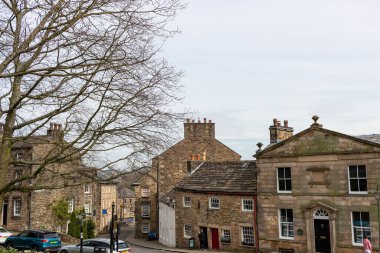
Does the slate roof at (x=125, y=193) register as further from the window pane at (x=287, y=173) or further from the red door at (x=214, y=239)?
the window pane at (x=287, y=173)

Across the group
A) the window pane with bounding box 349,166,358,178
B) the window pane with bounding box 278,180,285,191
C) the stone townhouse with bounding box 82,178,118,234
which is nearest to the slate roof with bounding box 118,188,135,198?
the stone townhouse with bounding box 82,178,118,234

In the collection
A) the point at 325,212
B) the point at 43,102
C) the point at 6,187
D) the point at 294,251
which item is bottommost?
the point at 294,251

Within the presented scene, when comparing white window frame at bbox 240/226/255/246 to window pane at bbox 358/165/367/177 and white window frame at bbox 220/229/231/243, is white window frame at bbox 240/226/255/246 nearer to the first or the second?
white window frame at bbox 220/229/231/243

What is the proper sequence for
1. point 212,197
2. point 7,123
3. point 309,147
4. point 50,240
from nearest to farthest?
point 7,123
point 50,240
point 309,147
point 212,197

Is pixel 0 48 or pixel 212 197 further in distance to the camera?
pixel 212 197

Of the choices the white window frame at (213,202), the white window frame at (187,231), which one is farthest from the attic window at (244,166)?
the white window frame at (187,231)

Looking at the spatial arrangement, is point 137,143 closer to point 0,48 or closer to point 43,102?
point 43,102

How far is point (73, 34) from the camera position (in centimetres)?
948

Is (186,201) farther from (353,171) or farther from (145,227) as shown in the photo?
(145,227)

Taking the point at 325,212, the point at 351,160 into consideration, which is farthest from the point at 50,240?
the point at 351,160

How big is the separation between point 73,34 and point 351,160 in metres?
20.6

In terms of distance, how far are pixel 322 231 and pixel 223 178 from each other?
9311 mm

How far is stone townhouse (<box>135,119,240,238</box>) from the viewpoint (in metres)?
46.3

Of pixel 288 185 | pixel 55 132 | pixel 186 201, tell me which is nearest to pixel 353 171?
pixel 288 185
